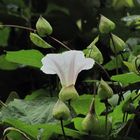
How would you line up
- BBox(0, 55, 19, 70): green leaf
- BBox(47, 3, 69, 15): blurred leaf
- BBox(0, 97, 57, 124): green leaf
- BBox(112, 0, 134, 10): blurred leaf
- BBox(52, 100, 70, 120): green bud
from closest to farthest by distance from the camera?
BBox(52, 100, 70, 120): green bud
BBox(0, 97, 57, 124): green leaf
BBox(0, 55, 19, 70): green leaf
BBox(112, 0, 134, 10): blurred leaf
BBox(47, 3, 69, 15): blurred leaf

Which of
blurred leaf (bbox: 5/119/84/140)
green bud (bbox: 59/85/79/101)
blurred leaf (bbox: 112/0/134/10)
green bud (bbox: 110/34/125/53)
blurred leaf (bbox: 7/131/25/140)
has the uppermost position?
blurred leaf (bbox: 112/0/134/10)

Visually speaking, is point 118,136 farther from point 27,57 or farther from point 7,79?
point 7,79

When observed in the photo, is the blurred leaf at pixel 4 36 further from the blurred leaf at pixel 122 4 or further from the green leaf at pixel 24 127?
the green leaf at pixel 24 127

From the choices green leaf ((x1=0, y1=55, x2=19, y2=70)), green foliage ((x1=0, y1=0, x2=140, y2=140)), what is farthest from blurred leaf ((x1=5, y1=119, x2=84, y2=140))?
green leaf ((x1=0, y1=55, x2=19, y2=70))

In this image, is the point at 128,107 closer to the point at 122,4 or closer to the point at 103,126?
the point at 103,126

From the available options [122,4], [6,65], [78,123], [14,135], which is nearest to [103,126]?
[78,123]

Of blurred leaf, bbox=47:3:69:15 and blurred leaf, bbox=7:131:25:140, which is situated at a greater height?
blurred leaf, bbox=47:3:69:15

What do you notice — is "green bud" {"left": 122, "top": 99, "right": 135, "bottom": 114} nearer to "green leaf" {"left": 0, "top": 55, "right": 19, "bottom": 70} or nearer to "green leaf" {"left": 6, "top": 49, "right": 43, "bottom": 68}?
"green leaf" {"left": 6, "top": 49, "right": 43, "bottom": 68}

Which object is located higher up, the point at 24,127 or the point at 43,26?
the point at 43,26
